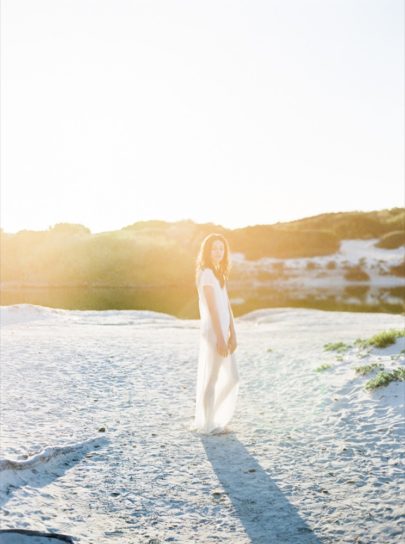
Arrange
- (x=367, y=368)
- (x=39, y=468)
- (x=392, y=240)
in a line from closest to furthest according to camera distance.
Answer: (x=39, y=468) → (x=367, y=368) → (x=392, y=240)

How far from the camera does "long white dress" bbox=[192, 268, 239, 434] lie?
28.4 ft

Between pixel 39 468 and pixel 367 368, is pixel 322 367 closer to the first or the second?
pixel 367 368

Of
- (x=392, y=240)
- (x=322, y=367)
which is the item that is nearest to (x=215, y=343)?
(x=322, y=367)

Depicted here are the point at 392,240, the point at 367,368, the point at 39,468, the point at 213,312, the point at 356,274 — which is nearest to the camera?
the point at 39,468

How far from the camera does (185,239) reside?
4028 inches

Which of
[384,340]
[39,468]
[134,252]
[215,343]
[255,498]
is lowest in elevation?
[255,498]

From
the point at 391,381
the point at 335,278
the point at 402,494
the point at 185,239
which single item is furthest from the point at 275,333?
the point at 185,239

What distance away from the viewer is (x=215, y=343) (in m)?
8.65

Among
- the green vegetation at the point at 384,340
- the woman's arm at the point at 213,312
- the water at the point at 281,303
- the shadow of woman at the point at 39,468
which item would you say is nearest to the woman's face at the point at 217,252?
the woman's arm at the point at 213,312

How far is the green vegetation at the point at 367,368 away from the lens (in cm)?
1162

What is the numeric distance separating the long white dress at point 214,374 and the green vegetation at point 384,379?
10.4 ft

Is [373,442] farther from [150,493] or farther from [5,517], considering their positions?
[5,517]

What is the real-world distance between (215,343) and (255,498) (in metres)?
2.60

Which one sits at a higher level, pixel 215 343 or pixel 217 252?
pixel 217 252
